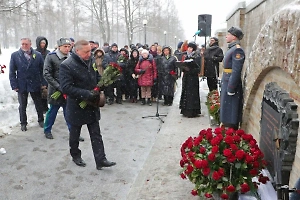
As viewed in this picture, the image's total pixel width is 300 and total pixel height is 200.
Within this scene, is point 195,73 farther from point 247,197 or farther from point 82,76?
point 247,197

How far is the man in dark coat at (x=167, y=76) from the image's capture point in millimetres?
9375

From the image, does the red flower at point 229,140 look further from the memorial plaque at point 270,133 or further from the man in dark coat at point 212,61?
the man in dark coat at point 212,61

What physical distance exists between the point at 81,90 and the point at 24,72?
9.24 ft

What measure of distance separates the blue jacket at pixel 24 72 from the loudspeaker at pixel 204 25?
626 cm

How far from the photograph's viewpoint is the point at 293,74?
2902 mm

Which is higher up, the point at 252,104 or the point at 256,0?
the point at 256,0

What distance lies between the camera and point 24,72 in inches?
256

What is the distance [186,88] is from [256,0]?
9.34 feet

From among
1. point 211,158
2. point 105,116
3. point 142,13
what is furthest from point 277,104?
point 142,13

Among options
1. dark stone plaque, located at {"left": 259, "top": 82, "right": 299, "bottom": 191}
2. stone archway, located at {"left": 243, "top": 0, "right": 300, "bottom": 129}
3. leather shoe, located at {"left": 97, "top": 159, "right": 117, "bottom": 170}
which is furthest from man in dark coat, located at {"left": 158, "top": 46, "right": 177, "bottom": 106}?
dark stone plaque, located at {"left": 259, "top": 82, "right": 299, "bottom": 191}

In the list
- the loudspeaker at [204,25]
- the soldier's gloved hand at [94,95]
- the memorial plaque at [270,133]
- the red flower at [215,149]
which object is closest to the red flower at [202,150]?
the red flower at [215,149]

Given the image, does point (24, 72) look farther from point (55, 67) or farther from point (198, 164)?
point (198, 164)

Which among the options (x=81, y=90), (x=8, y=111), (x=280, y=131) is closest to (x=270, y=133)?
(x=280, y=131)

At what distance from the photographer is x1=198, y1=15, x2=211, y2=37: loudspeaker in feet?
36.3
